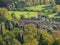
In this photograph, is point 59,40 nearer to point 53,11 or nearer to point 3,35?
point 3,35

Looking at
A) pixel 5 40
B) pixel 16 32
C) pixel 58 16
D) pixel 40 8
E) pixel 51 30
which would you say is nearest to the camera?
pixel 5 40

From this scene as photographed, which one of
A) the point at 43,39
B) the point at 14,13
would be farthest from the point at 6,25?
the point at 14,13

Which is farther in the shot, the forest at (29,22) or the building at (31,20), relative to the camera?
the building at (31,20)

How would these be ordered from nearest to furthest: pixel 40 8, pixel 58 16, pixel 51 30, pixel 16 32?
pixel 16 32 < pixel 51 30 < pixel 58 16 < pixel 40 8

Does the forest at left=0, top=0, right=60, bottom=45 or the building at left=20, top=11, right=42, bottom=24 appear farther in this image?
the building at left=20, top=11, right=42, bottom=24

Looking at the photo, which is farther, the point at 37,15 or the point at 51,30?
the point at 37,15

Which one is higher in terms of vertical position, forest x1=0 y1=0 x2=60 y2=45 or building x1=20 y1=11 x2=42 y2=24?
forest x1=0 y1=0 x2=60 y2=45

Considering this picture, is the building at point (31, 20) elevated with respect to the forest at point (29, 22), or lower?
lower

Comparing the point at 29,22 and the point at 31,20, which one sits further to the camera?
the point at 31,20
